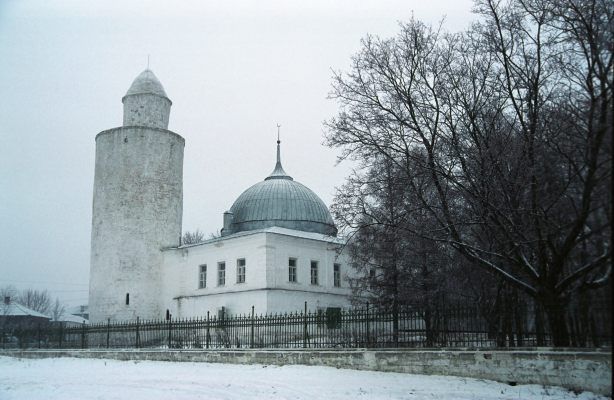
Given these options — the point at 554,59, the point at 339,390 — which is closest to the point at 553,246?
the point at 554,59

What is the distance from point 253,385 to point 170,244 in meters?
26.0

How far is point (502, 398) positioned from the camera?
10734 mm

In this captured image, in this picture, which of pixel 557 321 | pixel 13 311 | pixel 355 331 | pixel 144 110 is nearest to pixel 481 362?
pixel 557 321

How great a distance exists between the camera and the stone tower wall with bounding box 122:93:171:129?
3847 cm

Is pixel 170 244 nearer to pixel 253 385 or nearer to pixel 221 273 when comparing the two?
pixel 221 273

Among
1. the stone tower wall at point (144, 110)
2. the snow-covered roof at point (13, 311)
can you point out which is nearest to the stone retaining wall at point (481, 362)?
the stone tower wall at point (144, 110)

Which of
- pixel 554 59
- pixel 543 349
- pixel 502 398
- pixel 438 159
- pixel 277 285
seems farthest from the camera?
pixel 277 285

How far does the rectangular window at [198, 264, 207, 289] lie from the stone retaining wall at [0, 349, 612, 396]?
694 inches

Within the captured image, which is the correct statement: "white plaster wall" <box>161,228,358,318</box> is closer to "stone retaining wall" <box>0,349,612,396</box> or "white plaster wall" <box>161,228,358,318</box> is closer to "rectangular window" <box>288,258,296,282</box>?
"rectangular window" <box>288,258,296,282</box>

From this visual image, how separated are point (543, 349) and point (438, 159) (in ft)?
18.4

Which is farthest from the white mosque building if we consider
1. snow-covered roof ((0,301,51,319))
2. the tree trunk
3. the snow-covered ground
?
snow-covered roof ((0,301,51,319))

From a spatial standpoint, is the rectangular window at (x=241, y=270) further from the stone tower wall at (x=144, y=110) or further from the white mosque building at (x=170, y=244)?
the stone tower wall at (x=144, y=110)

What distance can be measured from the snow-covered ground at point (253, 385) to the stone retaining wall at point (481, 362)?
0.79 ft

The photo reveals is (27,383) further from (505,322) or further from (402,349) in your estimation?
(505,322)
